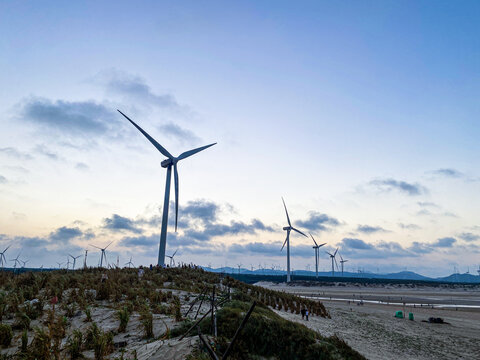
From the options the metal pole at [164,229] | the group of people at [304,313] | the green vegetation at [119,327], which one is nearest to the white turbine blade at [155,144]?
the metal pole at [164,229]

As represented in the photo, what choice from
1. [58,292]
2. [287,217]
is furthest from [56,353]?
[287,217]

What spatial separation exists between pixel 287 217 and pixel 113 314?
357 feet

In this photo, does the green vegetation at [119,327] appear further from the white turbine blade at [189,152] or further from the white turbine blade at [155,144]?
the white turbine blade at [189,152]

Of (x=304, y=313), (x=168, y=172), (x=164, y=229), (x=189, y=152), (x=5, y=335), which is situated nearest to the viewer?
(x=5, y=335)

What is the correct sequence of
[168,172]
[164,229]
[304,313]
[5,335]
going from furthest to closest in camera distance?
[168,172]
[164,229]
[304,313]
[5,335]

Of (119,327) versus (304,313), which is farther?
(304,313)

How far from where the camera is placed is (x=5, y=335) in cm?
1311

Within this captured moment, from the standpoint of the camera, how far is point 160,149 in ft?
192

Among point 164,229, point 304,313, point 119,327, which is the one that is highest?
point 164,229

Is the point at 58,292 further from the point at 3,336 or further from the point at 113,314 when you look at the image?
the point at 3,336

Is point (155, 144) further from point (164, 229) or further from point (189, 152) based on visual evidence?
point (164, 229)

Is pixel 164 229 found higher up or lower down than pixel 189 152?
lower down

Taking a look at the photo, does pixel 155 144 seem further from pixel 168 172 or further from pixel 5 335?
pixel 5 335

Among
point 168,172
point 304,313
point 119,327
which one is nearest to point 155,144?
point 168,172
